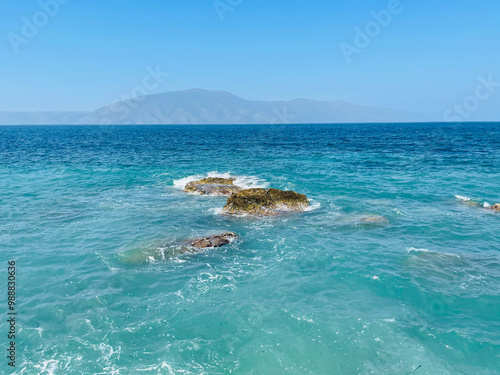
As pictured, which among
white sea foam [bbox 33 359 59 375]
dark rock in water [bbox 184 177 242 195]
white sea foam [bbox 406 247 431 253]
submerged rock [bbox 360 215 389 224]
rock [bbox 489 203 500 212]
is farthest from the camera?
dark rock in water [bbox 184 177 242 195]

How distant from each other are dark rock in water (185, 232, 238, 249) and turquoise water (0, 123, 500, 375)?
79 centimetres

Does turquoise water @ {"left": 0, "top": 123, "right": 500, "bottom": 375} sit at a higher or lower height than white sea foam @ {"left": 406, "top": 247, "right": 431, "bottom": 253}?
lower

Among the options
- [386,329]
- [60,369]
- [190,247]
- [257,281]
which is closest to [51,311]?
[60,369]

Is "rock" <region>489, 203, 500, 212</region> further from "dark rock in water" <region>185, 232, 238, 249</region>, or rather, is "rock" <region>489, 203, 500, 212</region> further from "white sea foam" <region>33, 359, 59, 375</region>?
"white sea foam" <region>33, 359, 59, 375</region>

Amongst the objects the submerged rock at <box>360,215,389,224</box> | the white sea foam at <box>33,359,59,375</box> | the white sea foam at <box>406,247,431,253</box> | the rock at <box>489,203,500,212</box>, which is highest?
the rock at <box>489,203,500,212</box>

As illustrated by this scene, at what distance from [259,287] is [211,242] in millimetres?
6537

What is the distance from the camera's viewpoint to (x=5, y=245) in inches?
925

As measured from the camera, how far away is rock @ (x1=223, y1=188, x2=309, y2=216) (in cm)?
3116

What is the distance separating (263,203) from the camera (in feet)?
104

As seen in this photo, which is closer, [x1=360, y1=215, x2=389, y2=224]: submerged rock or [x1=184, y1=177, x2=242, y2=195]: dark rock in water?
[x1=360, y1=215, x2=389, y2=224]: submerged rock

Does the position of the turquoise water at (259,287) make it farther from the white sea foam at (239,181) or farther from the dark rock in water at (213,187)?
the white sea foam at (239,181)

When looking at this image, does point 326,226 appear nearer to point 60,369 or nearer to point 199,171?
point 60,369

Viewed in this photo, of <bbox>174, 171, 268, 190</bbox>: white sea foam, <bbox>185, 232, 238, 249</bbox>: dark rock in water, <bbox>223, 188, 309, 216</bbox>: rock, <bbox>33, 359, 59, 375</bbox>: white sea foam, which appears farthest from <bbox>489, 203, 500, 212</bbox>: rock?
<bbox>33, 359, 59, 375</bbox>: white sea foam

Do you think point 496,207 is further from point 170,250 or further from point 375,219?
point 170,250
